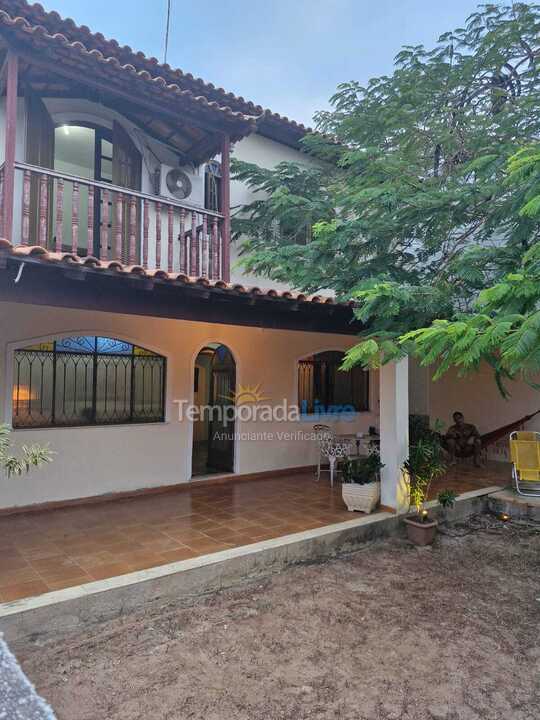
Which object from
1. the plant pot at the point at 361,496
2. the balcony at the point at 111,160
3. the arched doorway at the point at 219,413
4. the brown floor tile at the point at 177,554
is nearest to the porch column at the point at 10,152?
the balcony at the point at 111,160

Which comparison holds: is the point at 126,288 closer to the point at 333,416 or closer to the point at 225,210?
the point at 225,210

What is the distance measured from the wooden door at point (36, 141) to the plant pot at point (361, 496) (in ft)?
19.0

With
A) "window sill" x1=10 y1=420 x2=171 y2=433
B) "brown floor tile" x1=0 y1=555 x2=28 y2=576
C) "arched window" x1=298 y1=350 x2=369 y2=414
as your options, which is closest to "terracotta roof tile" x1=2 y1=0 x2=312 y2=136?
"window sill" x1=10 y1=420 x2=171 y2=433

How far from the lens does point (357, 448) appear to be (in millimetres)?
8992

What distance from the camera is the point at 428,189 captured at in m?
6.24

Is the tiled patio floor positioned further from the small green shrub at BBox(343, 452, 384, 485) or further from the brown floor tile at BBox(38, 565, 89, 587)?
the small green shrub at BBox(343, 452, 384, 485)

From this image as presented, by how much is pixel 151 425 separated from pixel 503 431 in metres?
8.15

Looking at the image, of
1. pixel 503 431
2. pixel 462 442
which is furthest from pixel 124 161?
pixel 503 431

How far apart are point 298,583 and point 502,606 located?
2.10 m

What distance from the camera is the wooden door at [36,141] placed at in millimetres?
6609

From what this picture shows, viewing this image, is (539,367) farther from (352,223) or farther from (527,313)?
(352,223)

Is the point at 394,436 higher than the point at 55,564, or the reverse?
the point at 394,436

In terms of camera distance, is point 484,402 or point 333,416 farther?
point 484,402

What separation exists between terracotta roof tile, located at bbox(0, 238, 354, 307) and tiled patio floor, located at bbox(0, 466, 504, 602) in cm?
296
